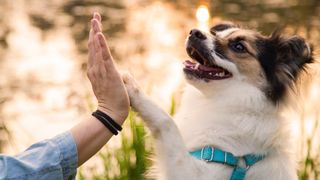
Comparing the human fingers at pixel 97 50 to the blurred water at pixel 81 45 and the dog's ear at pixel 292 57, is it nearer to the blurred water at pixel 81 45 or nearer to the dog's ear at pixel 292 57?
the dog's ear at pixel 292 57

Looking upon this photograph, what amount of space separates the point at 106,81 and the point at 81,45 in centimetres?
744

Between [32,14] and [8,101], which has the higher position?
[32,14]

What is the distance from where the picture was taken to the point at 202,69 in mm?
3242

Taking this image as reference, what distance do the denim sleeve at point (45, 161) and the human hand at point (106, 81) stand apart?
8.1 inches

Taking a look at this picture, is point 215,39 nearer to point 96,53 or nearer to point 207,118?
point 207,118

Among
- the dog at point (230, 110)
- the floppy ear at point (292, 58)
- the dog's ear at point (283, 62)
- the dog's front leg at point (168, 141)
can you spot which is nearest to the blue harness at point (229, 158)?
the dog at point (230, 110)

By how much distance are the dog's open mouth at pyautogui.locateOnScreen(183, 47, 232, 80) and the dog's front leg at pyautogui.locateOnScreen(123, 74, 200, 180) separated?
39 cm

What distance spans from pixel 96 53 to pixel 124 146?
1.78 m

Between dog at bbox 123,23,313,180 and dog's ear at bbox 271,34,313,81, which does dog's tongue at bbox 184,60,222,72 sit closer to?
dog at bbox 123,23,313,180

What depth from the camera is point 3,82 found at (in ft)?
27.1

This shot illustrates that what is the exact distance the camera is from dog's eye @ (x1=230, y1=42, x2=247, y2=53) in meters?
3.38

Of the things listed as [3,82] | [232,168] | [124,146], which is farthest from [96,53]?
[3,82]

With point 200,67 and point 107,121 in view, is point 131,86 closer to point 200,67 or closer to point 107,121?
point 107,121

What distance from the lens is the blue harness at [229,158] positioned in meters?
2.98
